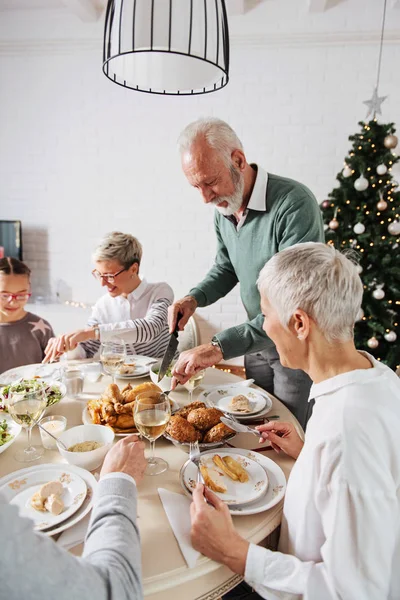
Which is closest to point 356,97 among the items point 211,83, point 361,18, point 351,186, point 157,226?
point 361,18

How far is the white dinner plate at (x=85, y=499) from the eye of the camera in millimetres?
925

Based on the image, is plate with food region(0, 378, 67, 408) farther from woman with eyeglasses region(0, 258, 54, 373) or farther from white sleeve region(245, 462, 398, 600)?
white sleeve region(245, 462, 398, 600)

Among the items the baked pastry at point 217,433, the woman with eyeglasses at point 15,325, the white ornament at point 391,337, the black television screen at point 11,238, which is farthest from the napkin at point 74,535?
the black television screen at point 11,238

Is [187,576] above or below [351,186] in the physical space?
below

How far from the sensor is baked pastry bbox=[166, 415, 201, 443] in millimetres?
1258

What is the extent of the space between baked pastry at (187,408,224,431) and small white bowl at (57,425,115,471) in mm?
251

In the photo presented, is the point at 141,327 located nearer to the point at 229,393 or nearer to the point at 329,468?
the point at 229,393

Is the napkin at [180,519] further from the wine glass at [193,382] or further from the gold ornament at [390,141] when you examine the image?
the gold ornament at [390,141]

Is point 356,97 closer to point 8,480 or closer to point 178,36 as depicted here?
point 178,36

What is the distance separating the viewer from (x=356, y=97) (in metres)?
3.81

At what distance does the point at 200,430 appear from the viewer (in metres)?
1.30

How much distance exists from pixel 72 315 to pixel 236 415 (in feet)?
11.6

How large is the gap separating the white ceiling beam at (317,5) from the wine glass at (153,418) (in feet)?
12.5

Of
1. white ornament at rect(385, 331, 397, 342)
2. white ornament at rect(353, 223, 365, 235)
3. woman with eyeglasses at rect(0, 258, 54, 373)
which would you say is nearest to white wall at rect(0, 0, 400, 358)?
white ornament at rect(353, 223, 365, 235)
